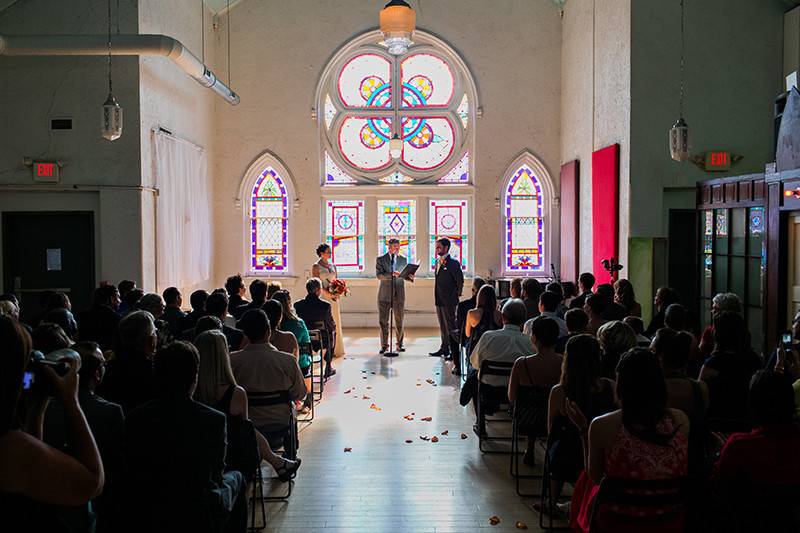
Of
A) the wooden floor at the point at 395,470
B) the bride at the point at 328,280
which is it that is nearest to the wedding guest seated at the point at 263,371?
the wooden floor at the point at 395,470

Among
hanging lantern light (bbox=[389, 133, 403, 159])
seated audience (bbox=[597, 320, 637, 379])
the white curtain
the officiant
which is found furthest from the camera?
hanging lantern light (bbox=[389, 133, 403, 159])

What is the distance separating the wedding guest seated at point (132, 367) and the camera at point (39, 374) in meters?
1.91

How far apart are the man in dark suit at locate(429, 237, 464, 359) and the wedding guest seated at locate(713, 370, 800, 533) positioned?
707 cm

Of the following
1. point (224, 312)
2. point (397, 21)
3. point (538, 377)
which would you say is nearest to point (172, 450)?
point (538, 377)

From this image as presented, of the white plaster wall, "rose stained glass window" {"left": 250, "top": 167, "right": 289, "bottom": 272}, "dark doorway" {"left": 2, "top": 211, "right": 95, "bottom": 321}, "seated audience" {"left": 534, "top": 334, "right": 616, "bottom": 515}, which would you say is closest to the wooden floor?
"seated audience" {"left": 534, "top": 334, "right": 616, "bottom": 515}

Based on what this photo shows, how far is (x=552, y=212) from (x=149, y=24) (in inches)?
265

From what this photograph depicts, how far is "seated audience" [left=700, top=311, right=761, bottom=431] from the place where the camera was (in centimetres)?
386

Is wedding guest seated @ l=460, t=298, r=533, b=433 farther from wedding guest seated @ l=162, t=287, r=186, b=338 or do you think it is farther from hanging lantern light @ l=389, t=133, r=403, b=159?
hanging lantern light @ l=389, t=133, r=403, b=159

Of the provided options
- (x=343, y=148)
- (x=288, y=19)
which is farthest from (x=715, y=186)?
(x=288, y=19)

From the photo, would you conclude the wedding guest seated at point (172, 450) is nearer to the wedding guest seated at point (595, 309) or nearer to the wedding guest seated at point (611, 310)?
the wedding guest seated at point (595, 309)

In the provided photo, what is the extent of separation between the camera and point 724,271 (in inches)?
316

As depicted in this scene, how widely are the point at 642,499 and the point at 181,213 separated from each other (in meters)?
8.61

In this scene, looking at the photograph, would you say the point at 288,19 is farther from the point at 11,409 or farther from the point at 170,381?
the point at 11,409

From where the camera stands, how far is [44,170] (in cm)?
877
